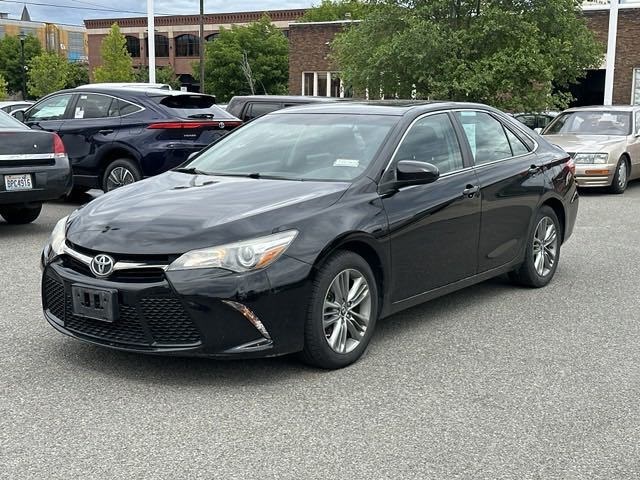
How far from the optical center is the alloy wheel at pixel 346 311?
4.60 meters

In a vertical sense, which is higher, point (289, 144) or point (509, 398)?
point (289, 144)

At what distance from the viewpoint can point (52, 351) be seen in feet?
16.3

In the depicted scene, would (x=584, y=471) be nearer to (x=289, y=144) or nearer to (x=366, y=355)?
(x=366, y=355)

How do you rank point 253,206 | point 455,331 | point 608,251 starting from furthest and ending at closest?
point 608,251 → point 455,331 → point 253,206

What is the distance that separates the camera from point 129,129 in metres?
11.2

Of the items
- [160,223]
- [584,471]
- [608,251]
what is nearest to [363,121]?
[160,223]

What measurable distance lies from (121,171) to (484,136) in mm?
6216

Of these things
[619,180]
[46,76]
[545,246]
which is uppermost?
[46,76]

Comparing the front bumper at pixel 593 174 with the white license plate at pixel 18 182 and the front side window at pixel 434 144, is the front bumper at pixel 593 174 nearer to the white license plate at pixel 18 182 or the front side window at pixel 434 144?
the front side window at pixel 434 144

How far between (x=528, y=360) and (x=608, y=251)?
13.9ft

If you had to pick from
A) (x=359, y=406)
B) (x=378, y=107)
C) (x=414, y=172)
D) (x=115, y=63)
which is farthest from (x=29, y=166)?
(x=115, y=63)

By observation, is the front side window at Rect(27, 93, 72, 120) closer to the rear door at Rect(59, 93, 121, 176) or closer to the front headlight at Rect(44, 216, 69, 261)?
the rear door at Rect(59, 93, 121, 176)

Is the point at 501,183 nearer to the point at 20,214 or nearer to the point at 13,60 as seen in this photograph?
the point at 20,214

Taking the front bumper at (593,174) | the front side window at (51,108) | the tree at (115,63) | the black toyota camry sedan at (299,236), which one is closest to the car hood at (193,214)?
the black toyota camry sedan at (299,236)
